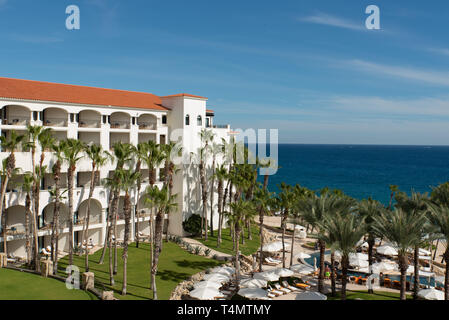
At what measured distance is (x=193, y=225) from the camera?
4825 cm

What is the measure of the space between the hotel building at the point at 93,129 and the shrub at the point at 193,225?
96 cm

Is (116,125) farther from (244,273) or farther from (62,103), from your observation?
(244,273)

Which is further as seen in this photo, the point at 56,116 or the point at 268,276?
the point at 56,116

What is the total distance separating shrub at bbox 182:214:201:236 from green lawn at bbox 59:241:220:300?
384 cm

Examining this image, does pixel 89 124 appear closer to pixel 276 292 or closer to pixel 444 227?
pixel 276 292

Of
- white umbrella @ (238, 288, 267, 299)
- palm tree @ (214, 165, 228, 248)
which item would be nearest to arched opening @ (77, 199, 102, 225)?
palm tree @ (214, 165, 228, 248)

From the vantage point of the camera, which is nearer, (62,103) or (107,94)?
(62,103)

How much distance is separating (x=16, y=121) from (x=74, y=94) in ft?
25.3

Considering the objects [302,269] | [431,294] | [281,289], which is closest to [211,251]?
[302,269]

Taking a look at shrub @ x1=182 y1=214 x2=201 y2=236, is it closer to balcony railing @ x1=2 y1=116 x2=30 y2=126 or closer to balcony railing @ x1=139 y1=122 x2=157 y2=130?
balcony railing @ x1=139 y1=122 x2=157 y2=130

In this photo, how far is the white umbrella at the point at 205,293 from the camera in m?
28.0
